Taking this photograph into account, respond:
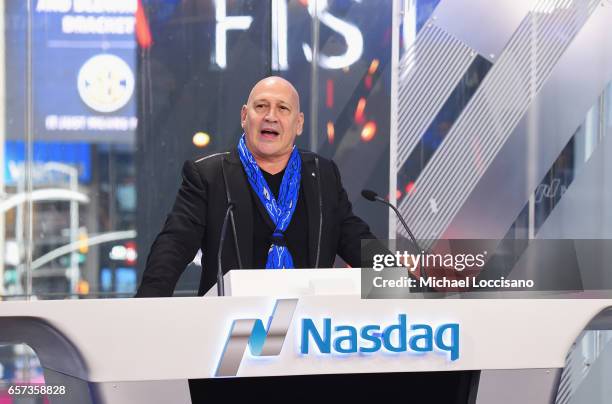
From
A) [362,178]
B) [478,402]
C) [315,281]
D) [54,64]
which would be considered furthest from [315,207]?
[54,64]

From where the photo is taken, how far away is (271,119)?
2.96 m

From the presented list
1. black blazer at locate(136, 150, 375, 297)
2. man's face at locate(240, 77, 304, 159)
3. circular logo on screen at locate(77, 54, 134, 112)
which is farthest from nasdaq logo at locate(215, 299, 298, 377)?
circular logo on screen at locate(77, 54, 134, 112)

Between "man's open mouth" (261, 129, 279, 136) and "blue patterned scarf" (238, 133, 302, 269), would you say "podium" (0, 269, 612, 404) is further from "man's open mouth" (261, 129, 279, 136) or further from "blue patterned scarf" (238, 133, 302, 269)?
"man's open mouth" (261, 129, 279, 136)

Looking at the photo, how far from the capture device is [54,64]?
513 centimetres

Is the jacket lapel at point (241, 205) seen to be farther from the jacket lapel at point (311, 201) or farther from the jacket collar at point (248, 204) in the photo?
the jacket lapel at point (311, 201)

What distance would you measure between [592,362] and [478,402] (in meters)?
3.65

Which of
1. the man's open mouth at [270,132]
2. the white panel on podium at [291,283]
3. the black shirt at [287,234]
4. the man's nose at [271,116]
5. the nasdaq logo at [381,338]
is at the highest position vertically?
the man's nose at [271,116]

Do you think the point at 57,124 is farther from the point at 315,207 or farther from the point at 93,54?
the point at 315,207

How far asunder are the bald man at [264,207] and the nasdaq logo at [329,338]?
837 mm

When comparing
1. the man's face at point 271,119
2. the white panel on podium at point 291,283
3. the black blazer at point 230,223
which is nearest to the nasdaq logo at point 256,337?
the white panel on podium at point 291,283

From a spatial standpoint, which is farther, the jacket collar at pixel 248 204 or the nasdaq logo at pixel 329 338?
the jacket collar at pixel 248 204

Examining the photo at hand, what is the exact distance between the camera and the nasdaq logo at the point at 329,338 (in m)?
1.73

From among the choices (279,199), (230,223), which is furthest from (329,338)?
(279,199)

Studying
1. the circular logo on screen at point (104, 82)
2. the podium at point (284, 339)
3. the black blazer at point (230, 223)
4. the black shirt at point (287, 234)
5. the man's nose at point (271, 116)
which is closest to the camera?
the podium at point (284, 339)
